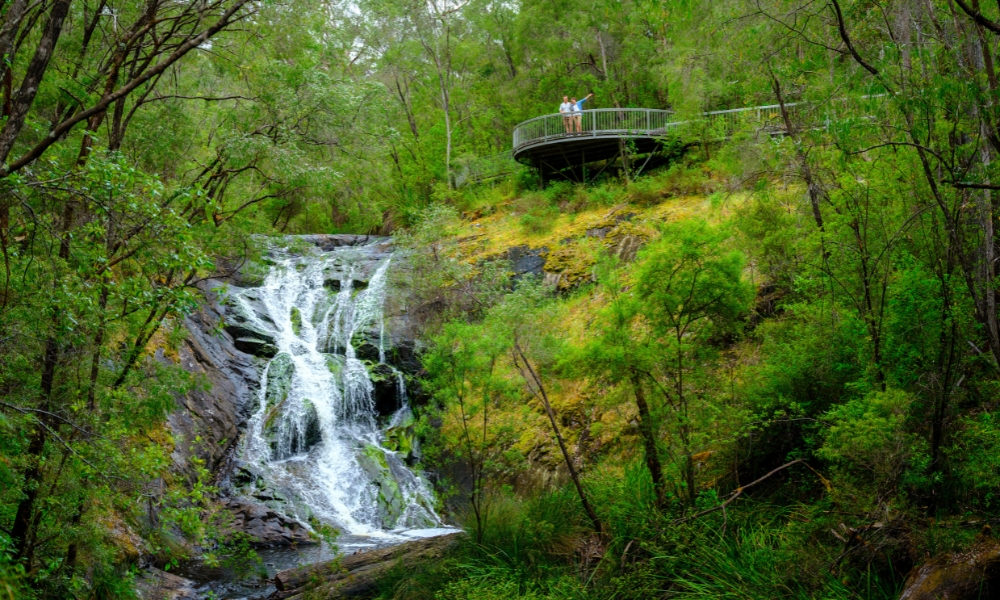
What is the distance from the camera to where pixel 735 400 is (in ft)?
30.6

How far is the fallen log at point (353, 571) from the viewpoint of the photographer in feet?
31.1

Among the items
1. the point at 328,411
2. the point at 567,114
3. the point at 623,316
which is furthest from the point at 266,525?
the point at 567,114

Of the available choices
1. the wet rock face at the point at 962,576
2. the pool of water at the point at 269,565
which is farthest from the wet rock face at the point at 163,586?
the wet rock face at the point at 962,576

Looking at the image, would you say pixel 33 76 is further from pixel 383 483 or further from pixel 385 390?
pixel 385 390

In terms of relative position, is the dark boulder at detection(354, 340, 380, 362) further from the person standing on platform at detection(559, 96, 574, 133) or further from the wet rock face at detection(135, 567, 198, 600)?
the person standing on platform at detection(559, 96, 574, 133)

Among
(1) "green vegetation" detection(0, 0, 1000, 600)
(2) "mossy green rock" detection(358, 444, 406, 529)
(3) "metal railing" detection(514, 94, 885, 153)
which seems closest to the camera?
(1) "green vegetation" detection(0, 0, 1000, 600)

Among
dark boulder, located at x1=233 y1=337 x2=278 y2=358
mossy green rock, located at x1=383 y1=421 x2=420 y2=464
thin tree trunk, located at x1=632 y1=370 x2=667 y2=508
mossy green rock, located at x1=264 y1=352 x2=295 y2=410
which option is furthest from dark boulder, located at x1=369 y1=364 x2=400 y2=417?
thin tree trunk, located at x1=632 y1=370 x2=667 y2=508

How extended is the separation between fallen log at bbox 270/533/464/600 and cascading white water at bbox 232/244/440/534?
9.81 feet

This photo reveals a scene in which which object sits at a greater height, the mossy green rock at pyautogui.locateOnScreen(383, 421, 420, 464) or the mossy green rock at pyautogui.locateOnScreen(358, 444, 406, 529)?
the mossy green rock at pyautogui.locateOnScreen(383, 421, 420, 464)

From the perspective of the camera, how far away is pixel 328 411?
53.3 feet

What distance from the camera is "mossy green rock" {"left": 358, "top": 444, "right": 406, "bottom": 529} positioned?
13.7 m

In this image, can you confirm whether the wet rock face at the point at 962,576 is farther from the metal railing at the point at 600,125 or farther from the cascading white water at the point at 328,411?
the metal railing at the point at 600,125

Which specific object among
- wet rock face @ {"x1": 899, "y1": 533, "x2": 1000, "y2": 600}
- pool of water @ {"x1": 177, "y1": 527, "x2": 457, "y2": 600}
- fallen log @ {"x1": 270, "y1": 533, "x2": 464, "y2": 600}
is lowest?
pool of water @ {"x1": 177, "y1": 527, "x2": 457, "y2": 600}

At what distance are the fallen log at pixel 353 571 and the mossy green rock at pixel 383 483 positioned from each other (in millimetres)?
3307
